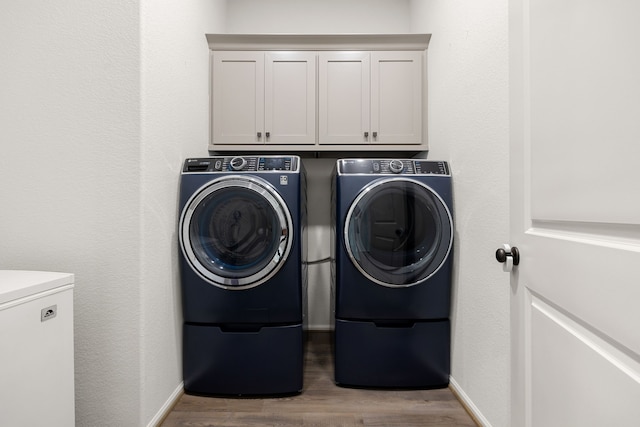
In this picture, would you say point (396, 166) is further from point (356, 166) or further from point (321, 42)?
point (321, 42)

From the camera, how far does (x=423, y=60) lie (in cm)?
225

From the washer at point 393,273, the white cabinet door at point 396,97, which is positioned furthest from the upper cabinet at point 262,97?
the washer at point 393,273

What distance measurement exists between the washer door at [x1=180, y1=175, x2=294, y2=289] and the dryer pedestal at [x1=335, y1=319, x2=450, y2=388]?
0.59 meters

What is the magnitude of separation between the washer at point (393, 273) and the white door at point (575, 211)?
80cm

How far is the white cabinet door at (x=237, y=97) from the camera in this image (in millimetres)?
2242

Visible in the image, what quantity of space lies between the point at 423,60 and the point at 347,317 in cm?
178

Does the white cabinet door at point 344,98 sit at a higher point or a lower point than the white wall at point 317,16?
lower

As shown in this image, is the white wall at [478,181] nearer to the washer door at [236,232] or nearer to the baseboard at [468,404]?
the baseboard at [468,404]

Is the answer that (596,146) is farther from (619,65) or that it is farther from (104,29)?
(104,29)

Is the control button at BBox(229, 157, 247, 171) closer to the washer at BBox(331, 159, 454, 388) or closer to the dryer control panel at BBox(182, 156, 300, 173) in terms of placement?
the dryer control panel at BBox(182, 156, 300, 173)

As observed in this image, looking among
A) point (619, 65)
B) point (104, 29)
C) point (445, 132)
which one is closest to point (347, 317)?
point (445, 132)

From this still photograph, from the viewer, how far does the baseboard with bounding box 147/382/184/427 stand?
1.49m


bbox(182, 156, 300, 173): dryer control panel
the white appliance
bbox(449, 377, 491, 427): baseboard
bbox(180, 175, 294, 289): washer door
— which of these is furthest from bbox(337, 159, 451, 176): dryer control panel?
the white appliance

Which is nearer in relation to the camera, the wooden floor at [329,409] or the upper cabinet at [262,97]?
the wooden floor at [329,409]
